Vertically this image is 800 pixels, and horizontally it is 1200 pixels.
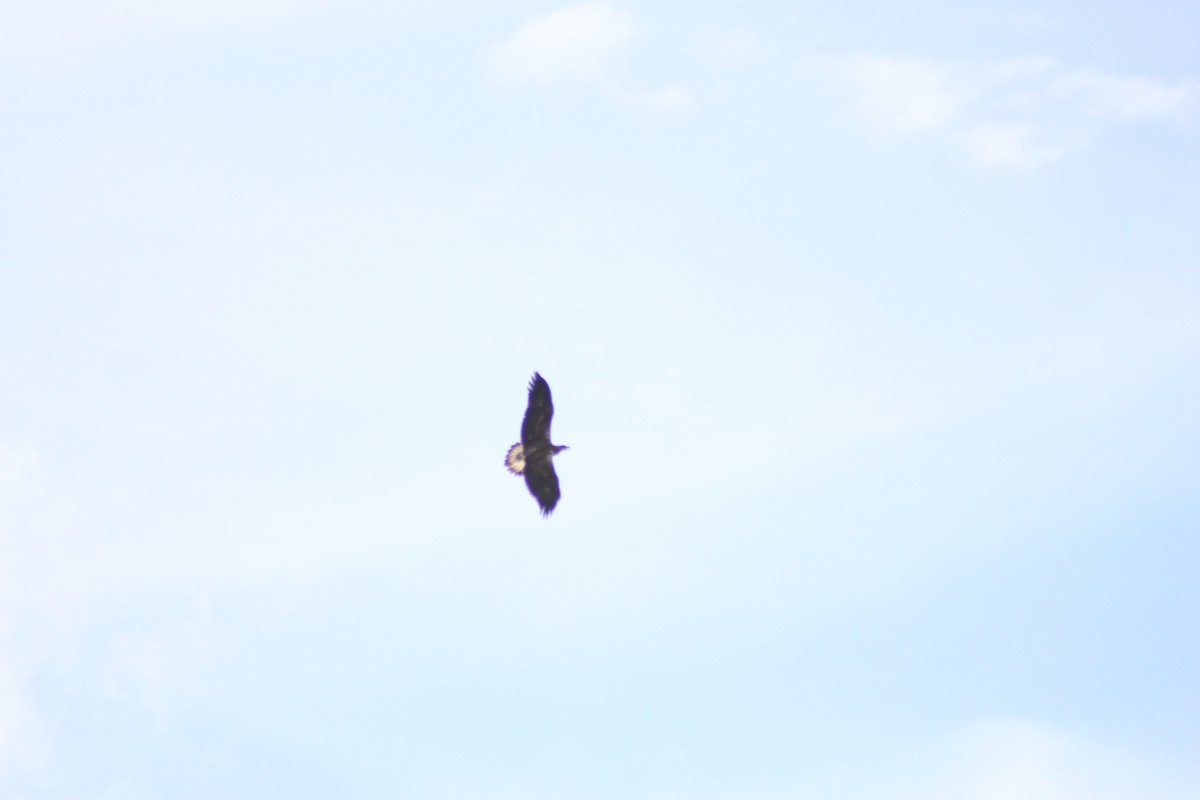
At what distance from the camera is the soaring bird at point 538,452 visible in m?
41.5

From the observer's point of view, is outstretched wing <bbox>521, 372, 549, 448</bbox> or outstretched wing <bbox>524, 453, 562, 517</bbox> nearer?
outstretched wing <bbox>521, 372, 549, 448</bbox>

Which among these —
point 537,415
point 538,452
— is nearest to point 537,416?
point 537,415

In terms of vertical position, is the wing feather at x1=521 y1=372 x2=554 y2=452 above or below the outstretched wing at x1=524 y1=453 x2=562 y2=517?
above

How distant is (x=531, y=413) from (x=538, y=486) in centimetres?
257

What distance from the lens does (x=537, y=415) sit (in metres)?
41.8

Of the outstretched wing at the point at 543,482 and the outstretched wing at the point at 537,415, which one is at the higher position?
the outstretched wing at the point at 537,415

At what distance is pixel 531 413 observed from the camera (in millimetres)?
41719

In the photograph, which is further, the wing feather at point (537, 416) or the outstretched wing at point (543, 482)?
the outstretched wing at point (543, 482)

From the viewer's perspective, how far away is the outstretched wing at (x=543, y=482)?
4275 centimetres

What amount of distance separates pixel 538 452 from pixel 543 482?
105 cm

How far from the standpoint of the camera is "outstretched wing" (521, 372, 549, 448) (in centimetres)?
4138

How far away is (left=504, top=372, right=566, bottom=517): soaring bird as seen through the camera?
41531mm

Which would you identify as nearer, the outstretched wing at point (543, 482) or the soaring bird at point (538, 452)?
the soaring bird at point (538, 452)

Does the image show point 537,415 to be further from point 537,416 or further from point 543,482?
point 543,482
